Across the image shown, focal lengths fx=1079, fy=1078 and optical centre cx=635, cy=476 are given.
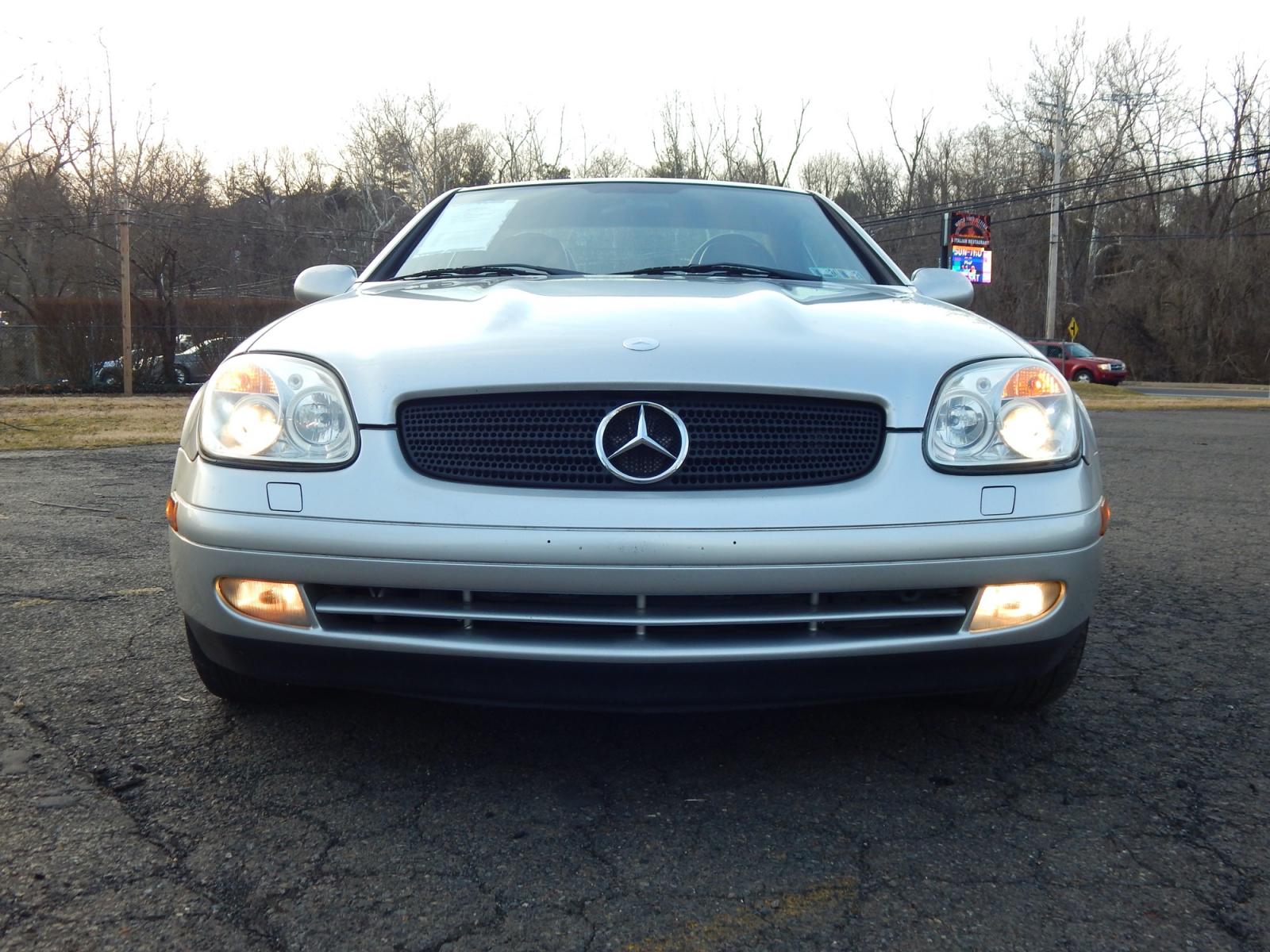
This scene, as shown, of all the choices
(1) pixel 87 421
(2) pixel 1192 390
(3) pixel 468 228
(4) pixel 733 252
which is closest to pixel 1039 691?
(4) pixel 733 252

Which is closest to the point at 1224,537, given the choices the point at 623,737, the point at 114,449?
the point at 623,737

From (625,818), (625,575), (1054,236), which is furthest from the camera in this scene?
(1054,236)

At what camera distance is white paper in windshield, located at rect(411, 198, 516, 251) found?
346 centimetres

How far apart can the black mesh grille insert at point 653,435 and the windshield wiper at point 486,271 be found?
1096mm

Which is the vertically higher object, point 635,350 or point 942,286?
point 942,286

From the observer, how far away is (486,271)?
3.19m

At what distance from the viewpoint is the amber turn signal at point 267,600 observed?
2064mm

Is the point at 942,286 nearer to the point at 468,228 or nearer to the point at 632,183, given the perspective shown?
the point at 632,183

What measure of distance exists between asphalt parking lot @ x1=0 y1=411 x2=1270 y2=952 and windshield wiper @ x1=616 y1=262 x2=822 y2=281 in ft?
4.16

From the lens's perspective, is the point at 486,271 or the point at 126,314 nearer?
the point at 486,271

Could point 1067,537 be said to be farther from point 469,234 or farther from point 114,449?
point 114,449

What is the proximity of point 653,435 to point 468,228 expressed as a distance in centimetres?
179

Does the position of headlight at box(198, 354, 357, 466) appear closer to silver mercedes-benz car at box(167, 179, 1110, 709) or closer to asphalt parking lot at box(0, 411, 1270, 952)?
silver mercedes-benz car at box(167, 179, 1110, 709)

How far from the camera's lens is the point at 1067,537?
210 centimetres
